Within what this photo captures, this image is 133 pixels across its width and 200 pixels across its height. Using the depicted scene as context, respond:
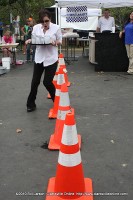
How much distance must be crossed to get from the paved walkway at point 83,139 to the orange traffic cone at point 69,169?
0.85ft

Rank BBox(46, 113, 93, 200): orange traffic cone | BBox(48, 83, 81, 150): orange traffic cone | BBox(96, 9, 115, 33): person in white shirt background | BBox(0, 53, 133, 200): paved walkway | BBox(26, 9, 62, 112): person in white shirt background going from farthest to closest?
BBox(96, 9, 115, 33): person in white shirt background, BBox(26, 9, 62, 112): person in white shirt background, BBox(48, 83, 81, 150): orange traffic cone, BBox(0, 53, 133, 200): paved walkway, BBox(46, 113, 93, 200): orange traffic cone

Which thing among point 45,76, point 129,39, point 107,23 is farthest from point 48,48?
point 107,23

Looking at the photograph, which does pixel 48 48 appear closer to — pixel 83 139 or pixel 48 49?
pixel 48 49

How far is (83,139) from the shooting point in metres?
5.20

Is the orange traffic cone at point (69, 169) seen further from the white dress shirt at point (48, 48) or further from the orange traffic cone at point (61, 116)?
the white dress shirt at point (48, 48)

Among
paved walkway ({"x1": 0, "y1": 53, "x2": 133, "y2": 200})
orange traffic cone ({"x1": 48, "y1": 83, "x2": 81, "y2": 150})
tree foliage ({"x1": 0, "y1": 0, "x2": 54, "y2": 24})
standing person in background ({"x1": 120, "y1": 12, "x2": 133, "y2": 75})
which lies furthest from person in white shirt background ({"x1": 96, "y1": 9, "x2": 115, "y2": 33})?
tree foliage ({"x1": 0, "y1": 0, "x2": 54, "y2": 24})

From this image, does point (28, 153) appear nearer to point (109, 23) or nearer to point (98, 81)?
point (98, 81)

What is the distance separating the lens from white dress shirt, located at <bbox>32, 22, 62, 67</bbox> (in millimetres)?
6340

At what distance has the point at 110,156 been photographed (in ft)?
15.0

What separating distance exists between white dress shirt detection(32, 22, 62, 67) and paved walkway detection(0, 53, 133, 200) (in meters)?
1.04

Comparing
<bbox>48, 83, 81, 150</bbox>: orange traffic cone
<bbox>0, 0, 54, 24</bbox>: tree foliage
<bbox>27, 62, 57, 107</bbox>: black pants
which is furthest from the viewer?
<bbox>0, 0, 54, 24</bbox>: tree foliage

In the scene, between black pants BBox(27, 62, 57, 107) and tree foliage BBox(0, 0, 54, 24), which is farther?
tree foliage BBox(0, 0, 54, 24)

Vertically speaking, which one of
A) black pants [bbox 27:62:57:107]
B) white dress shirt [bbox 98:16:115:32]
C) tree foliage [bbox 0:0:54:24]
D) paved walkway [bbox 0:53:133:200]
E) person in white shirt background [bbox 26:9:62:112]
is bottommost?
paved walkway [bbox 0:53:133:200]

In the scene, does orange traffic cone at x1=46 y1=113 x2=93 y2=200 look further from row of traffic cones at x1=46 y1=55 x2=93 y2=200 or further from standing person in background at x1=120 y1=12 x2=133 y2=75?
standing person in background at x1=120 y1=12 x2=133 y2=75
